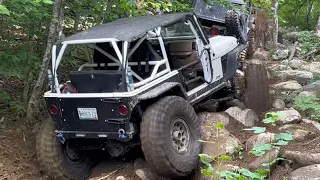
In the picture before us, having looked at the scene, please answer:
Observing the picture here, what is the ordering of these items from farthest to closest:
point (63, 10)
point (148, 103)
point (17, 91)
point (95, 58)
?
1. point (17, 91)
2. point (63, 10)
3. point (95, 58)
4. point (148, 103)

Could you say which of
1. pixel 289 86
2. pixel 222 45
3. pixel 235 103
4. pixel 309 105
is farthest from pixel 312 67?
pixel 309 105

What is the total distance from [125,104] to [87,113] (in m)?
0.53

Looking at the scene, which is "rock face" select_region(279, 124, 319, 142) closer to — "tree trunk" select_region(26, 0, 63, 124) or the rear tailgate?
the rear tailgate

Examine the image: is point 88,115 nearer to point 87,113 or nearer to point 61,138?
point 87,113

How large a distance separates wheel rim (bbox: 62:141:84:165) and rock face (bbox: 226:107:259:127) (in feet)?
8.23

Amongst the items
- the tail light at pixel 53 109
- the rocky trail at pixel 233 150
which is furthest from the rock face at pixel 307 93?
the tail light at pixel 53 109

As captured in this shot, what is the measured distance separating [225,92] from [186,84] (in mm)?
1589

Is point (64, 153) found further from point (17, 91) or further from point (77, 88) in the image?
point (17, 91)

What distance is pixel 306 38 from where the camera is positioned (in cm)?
1791

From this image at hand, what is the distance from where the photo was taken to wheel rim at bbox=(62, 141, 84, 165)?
592 cm

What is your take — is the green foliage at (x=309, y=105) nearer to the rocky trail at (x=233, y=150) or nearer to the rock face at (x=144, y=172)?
the rocky trail at (x=233, y=150)

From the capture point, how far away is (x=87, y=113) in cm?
531

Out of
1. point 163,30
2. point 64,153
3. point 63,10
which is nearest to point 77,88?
point 64,153

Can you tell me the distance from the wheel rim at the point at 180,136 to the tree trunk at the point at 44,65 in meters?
2.50
